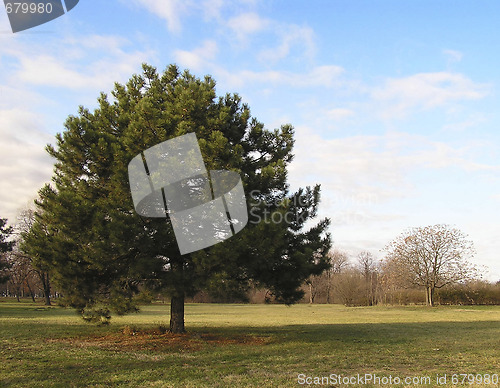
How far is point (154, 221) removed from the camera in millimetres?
12367

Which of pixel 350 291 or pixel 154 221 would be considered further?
pixel 350 291

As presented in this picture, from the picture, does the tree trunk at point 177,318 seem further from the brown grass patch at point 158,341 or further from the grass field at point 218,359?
the grass field at point 218,359

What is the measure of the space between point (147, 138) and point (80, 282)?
4.83 metres

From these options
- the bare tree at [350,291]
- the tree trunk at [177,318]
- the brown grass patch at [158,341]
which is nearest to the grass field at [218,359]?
the brown grass patch at [158,341]

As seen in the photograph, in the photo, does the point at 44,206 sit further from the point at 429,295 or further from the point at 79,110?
the point at 429,295

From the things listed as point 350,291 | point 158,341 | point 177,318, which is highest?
point 177,318

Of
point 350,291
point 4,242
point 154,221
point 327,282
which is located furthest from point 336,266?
point 154,221

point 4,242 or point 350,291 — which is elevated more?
point 4,242

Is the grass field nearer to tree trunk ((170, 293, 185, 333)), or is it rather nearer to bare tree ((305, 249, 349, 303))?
tree trunk ((170, 293, 185, 333))

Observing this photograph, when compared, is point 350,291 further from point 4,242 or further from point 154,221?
point 154,221

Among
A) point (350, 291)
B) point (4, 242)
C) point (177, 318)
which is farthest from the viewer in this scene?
point (350, 291)

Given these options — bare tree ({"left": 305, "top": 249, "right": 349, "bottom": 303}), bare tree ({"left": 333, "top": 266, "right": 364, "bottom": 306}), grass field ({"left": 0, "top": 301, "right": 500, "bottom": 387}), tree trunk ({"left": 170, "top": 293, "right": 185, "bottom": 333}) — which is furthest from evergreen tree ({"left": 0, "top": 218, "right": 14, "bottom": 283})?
bare tree ({"left": 305, "top": 249, "right": 349, "bottom": 303})

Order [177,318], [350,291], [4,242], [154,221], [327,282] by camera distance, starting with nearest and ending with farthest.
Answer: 1. [154,221]
2. [177,318]
3. [4,242]
4. [350,291]
5. [327,282]

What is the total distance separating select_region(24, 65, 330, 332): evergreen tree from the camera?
11.2 meters
